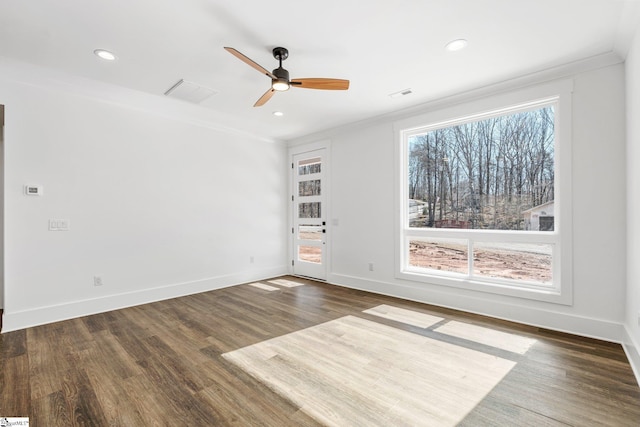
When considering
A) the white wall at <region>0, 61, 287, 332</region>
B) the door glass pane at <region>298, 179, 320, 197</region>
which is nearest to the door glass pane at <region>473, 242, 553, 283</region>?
the door glass pane at <region>298, 179, 320, 197</region>

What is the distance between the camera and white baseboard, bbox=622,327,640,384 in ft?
7.38

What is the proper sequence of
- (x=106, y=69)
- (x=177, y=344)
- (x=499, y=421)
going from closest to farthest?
1. (x=499, y=421)
2. (x=177, y=344)
3. (x=106, y=69)

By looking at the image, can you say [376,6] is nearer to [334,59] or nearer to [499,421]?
[334,59]

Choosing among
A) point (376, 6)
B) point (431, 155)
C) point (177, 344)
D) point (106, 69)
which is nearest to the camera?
point (376, 6)

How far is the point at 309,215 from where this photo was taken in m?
5.85

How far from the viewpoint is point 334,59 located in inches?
116

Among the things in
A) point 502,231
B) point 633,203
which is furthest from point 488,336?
point 633,203

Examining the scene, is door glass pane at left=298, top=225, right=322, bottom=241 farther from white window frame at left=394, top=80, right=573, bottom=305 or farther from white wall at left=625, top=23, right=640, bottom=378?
white wall at left=625, top=23, right=640, bottom=378

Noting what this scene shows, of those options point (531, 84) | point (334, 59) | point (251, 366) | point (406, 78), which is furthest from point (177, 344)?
point (531, 84)

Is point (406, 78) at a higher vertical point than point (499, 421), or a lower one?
higher

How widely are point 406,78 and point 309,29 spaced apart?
1.39m

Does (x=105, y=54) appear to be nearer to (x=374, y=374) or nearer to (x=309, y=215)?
(x=374, y=374)

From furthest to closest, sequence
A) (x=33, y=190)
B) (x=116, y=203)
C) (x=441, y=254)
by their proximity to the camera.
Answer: (x=441, y=254)
(x=116, y=203)
(x=33, y=190)

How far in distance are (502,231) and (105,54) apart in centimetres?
471
